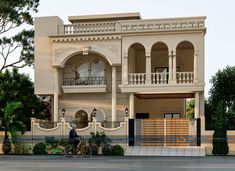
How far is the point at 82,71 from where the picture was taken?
3400cm

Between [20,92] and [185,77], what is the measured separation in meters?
12.1

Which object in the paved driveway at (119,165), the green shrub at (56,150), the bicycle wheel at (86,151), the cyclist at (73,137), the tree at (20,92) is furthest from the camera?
the tree at (20,92)

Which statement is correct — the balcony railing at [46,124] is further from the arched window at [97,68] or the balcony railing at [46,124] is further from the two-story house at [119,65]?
the arched window at [97,68]

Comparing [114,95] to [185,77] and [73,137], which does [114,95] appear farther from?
[73,137]

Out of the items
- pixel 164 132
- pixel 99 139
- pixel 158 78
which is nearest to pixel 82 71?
pixel 158 78

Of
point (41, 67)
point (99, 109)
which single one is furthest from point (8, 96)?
point (99, 109)

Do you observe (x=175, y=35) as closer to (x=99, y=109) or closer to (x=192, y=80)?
(x=192, y=80)

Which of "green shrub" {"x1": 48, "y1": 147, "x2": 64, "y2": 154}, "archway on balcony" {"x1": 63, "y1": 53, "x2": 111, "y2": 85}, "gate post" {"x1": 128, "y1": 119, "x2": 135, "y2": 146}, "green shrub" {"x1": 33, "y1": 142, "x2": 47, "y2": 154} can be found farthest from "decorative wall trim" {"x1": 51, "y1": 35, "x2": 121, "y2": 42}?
"green shrub" {"x1": 48, "y1": 147, "x2": 64, "y2": 154}

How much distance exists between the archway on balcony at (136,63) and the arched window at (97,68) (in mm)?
2187

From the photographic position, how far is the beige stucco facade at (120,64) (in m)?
30.8

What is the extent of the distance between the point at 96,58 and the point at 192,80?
7.12m

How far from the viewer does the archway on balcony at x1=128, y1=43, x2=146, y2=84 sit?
3153cm

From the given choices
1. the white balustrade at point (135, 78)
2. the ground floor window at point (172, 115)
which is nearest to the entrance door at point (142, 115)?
the ground floor window at point (172, 115)

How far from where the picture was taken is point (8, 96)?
3453 centimetres
